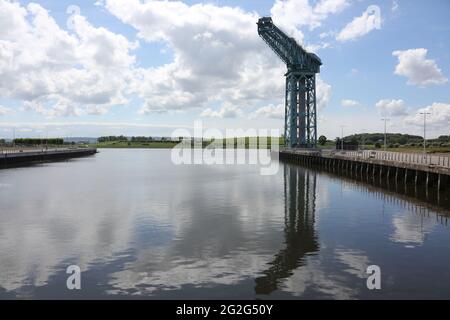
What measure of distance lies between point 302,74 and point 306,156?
1705 centimetres

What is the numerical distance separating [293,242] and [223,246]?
3441mm

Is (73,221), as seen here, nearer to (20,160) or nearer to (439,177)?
(439,177)

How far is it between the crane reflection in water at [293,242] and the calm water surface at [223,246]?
62 millimetres

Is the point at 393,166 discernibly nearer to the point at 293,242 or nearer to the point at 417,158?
the point at 417,158

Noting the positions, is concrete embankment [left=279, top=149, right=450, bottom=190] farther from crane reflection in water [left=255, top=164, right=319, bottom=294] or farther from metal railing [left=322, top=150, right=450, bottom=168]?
crane reflection in water [left=255, top=164, right=319, bottom=294]

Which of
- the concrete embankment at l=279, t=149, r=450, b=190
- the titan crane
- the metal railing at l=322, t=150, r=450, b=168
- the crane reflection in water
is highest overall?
the titan crane

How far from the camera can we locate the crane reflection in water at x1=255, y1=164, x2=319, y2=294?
15.6 metres

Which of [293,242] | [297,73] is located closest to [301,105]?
[297,73]

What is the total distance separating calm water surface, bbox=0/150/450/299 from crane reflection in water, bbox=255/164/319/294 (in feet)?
0.20

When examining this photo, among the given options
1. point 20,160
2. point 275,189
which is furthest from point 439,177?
point 20,160

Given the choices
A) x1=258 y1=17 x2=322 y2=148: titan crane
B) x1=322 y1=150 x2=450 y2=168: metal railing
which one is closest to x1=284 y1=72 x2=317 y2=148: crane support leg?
x1=258 y1=17 x2=322 y2=148: titan crane

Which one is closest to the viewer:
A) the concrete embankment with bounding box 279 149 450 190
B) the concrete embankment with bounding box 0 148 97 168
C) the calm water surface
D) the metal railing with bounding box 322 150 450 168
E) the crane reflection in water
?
the calm water surface

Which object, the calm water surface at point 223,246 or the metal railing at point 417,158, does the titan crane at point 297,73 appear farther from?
the calm water surface at point 223,246

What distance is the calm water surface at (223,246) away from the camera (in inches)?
584
